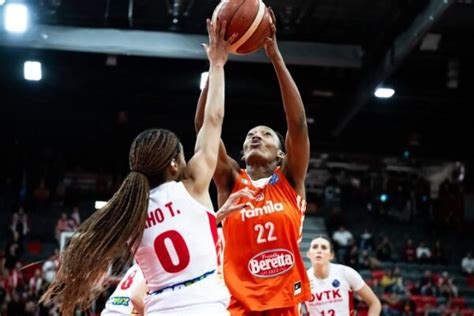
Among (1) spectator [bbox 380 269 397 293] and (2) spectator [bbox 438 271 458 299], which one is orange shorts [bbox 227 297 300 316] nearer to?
(1) spectator [bbox 380 269 397 293]

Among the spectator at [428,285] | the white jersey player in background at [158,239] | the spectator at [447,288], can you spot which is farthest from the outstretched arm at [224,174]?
the spectator at [447,288]

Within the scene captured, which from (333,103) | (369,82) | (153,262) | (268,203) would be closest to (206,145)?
(153,262)

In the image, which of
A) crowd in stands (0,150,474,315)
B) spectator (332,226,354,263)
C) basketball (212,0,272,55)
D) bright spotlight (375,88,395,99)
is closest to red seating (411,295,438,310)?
crowd in stands (0,150,474,315)

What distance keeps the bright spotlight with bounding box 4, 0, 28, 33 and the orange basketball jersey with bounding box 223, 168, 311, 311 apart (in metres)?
10.3

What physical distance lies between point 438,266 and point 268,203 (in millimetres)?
18447

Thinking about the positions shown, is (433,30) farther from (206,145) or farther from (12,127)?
(12,127)

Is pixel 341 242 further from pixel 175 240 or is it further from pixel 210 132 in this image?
pixel 175 240

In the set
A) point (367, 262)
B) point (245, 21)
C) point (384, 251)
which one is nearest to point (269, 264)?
point (245, 21)

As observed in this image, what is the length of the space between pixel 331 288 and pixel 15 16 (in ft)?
28.8

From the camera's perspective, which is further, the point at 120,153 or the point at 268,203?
the point at 120,153

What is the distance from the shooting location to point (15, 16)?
1415cm

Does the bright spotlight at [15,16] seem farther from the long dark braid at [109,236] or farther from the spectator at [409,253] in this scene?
the spectator at [409,253]

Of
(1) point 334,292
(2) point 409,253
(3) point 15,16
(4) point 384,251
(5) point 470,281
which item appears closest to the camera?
(1) point 334,292

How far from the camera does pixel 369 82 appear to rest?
54.3 ft
